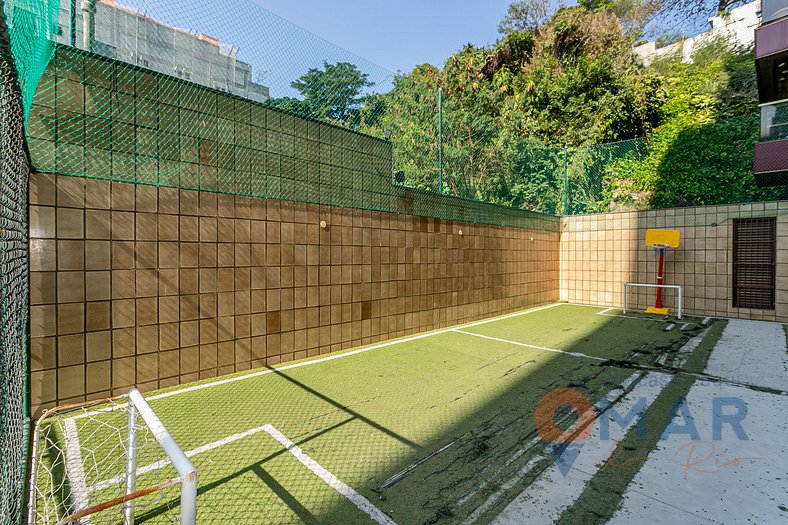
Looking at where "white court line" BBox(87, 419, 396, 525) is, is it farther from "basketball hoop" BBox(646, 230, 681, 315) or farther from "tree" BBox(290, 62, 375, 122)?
"basketball hoop" BBox(646, 230, 681, 315)

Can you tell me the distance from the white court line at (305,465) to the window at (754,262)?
8109mm

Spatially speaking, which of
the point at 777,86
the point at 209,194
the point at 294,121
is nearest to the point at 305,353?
the point at 209,194

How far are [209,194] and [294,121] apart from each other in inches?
50.9

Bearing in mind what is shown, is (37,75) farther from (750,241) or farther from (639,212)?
(750,241)

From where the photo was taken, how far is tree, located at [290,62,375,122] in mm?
4066

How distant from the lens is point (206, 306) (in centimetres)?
329

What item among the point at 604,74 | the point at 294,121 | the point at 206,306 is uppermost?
the point at 604,74

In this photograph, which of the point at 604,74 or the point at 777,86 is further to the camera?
the point at 604,74

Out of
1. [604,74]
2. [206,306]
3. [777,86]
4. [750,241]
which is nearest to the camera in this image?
[206,306]

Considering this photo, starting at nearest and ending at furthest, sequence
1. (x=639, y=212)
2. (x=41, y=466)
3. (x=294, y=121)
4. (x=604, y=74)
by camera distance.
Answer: (x=41, y=466), (x=294, y=121), (x=639, y=212), (x=604, y=74)

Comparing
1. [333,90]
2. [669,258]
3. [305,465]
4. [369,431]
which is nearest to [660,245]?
[669,258]

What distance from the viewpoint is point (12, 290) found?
1837mm

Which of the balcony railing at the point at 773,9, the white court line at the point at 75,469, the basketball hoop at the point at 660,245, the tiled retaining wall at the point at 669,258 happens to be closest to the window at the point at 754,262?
the tiled retaining wall at the point at 669,258

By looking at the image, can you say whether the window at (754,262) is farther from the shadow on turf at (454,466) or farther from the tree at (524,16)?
the tree at (524,16)
